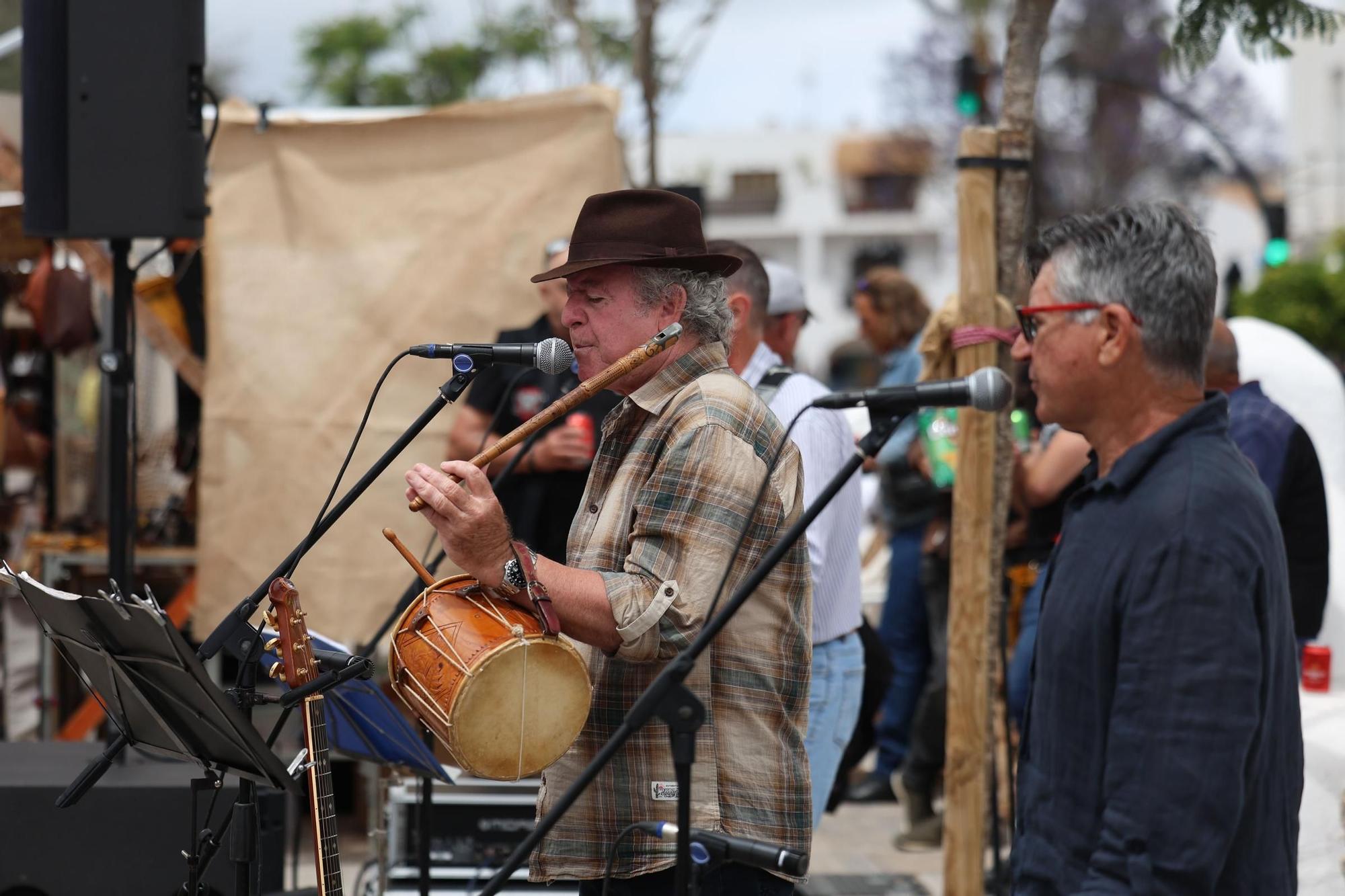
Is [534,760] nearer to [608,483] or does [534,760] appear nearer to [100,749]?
[608,483]

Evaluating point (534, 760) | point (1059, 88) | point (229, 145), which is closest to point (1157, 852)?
point (534, 760)

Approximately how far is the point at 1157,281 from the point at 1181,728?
0.62 metres

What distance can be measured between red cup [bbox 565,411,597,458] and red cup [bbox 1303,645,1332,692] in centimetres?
222

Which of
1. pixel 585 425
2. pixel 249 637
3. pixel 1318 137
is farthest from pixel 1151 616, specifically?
pixel 1318 137

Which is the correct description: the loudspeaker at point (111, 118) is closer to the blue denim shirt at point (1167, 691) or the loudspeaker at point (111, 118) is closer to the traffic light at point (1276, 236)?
the blue denim shirt at point (1167, 691)

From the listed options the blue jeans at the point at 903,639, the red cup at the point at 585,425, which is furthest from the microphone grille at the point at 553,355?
the blue jeans at the point at 903,639

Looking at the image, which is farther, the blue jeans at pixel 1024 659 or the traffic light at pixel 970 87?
the traffic light at pixel 970 87

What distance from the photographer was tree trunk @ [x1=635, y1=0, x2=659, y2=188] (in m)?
8.15

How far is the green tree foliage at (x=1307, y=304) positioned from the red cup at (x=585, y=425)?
752 inches

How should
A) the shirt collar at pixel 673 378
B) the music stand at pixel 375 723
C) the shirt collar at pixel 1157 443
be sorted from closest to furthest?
the shirt collar at pixel 1157 443
the shirt collar at pixel 673 378
the music stand at pixel 375 723

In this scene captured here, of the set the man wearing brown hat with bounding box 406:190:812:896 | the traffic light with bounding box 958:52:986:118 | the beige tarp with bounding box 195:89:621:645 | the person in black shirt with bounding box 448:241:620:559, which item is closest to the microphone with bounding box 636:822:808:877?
the man wearing brown hat with bounding box 406:190:812:896

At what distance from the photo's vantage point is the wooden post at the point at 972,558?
426cm

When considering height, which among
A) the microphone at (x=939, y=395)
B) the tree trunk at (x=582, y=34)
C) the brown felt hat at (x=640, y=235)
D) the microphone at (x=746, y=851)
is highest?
the tree trunk at (x=582, y=34)

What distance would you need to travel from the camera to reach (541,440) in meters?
4.96
